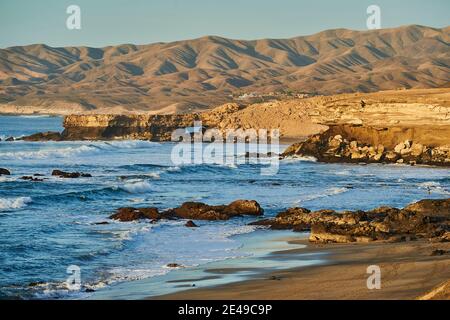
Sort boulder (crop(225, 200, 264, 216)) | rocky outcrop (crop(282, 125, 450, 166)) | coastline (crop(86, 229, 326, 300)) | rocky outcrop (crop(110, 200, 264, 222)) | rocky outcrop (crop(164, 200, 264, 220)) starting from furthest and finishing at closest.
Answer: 1. rocky outcrop (crop(282, 125, 450, 166))
2. boulder (crop(225, 200, 264, 216))
3. rocky outcrop (crop(164, 200, 264, 220))
4. rocky outcrop (crop(110, 200, 264, 222))
5. coastline (crop(86, 229, 326, 300))

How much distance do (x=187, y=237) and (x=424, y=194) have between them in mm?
12102

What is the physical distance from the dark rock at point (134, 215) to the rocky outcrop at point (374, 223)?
292 cm

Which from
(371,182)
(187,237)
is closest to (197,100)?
(371,182)

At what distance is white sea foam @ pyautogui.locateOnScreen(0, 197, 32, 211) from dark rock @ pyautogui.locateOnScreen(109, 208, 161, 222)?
410cm

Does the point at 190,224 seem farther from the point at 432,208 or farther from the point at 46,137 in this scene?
the point at 46,137

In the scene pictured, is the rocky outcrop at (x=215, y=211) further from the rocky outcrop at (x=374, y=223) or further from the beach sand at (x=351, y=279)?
the beach sand at (x=351, y=279)

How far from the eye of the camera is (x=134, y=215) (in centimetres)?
2367

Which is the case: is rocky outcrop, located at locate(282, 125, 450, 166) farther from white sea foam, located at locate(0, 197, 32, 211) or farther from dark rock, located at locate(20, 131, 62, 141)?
dark rock, located at locate(20, 131, 62, 141)

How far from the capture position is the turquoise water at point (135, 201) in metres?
16.4

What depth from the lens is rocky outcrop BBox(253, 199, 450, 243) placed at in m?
19.0

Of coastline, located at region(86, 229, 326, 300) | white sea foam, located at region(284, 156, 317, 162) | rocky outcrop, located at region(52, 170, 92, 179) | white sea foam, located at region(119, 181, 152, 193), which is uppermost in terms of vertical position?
white sea foam, located at region(284, 156, 317, 162)

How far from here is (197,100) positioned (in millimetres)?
190375

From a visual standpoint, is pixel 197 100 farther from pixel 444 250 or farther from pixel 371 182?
pixel 444 250

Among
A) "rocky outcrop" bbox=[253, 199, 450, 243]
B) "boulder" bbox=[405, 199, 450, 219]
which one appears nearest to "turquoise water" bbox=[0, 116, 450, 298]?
"rocky outcrop" bbox=[253, 199, 450, 243]
